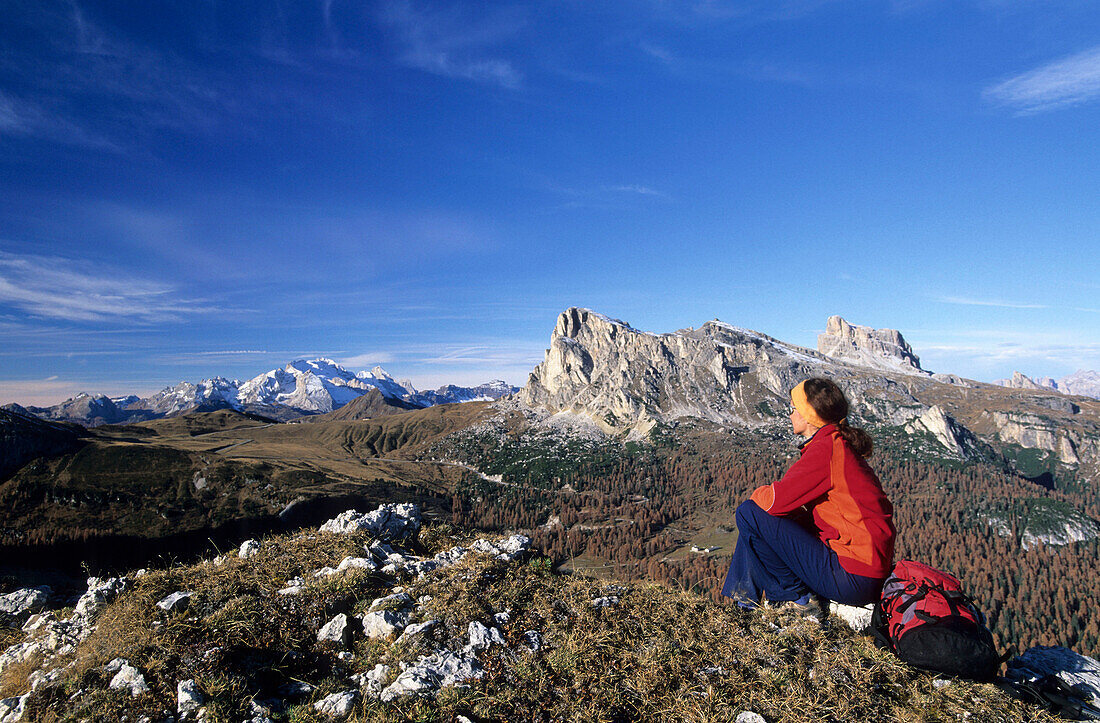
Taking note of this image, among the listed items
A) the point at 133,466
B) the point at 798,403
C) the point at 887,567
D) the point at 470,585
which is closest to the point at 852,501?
the point at 887,567

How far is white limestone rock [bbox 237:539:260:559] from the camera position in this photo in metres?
12.4

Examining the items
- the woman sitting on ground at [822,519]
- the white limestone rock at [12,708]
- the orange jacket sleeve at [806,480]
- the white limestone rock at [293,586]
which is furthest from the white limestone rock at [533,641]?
the white limestone rock at [12,708]

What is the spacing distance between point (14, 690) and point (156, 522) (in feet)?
641

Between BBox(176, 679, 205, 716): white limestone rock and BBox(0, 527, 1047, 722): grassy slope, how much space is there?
144 millimetres

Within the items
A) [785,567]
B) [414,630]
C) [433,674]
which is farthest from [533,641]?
[785,567]


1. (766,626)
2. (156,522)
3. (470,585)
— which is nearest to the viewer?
(766,626)

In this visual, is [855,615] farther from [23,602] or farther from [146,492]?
[146,492]

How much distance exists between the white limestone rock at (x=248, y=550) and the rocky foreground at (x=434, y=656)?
827 millimetres

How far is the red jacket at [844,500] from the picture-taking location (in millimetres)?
8375

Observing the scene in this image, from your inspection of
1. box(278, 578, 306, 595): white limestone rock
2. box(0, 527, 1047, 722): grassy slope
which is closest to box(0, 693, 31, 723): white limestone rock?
box(0, 527, 1047, 722): grassy slope

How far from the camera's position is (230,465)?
19225 cm

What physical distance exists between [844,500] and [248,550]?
47.4ft

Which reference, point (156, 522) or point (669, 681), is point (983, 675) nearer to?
point (669, 681)

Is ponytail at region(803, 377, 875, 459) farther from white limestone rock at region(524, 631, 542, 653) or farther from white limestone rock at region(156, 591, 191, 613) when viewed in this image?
white limestone rock at region(156, 591, 191, 613)
